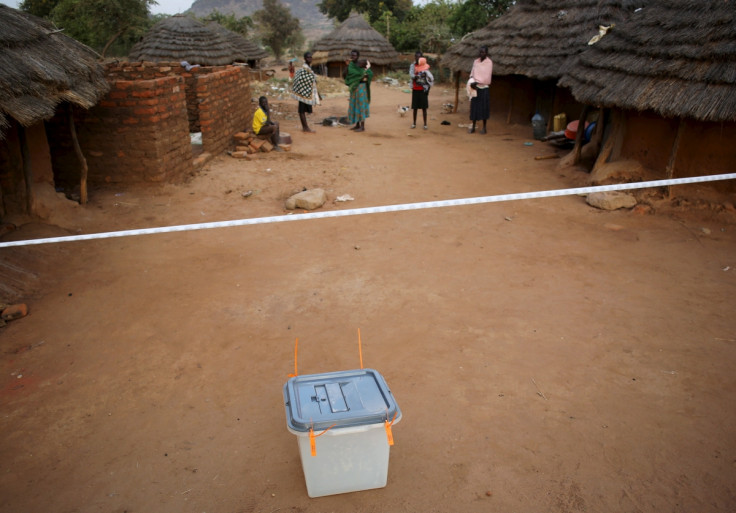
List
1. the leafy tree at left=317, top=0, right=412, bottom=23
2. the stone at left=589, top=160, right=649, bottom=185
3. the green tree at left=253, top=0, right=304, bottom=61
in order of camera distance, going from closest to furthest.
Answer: the stone at left=589, top=160, right=649, bottom=185
the leafy tree at left=317, top=0, right=412, bottom=23
the green tree at left=253, top=0, right=304, bottom=61

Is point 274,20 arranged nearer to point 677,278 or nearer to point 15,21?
point 15,21

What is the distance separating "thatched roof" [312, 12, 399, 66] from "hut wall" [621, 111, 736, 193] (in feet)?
54.1

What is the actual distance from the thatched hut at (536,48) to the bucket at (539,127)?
1.11 ft

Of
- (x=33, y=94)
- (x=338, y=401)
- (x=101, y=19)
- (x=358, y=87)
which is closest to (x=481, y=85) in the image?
(x=358, y=87)

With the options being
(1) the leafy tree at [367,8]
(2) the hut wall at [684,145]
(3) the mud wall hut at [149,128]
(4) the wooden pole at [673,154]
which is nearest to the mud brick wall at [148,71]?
(3) the mud wall hut at [149,128]

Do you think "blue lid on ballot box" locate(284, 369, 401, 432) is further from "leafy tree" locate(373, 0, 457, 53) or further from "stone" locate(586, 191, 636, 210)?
"leafy tree" locate(373, 0, 457, 53)

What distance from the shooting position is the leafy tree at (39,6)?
21297 mm

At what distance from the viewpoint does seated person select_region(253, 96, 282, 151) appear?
1027 cm

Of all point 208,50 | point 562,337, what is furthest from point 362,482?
point 208,50

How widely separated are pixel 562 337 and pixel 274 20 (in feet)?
101

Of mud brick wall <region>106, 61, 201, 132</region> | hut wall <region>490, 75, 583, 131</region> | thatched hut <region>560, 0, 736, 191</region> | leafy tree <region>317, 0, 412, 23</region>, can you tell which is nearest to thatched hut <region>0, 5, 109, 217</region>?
mud brick wall <region>106, 61, 201, 132</region>

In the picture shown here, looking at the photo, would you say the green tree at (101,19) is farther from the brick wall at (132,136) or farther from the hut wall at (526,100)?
the hut wall at (526,100)

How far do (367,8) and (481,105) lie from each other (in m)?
20.3

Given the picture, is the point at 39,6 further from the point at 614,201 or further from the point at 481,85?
the point at 614,201
